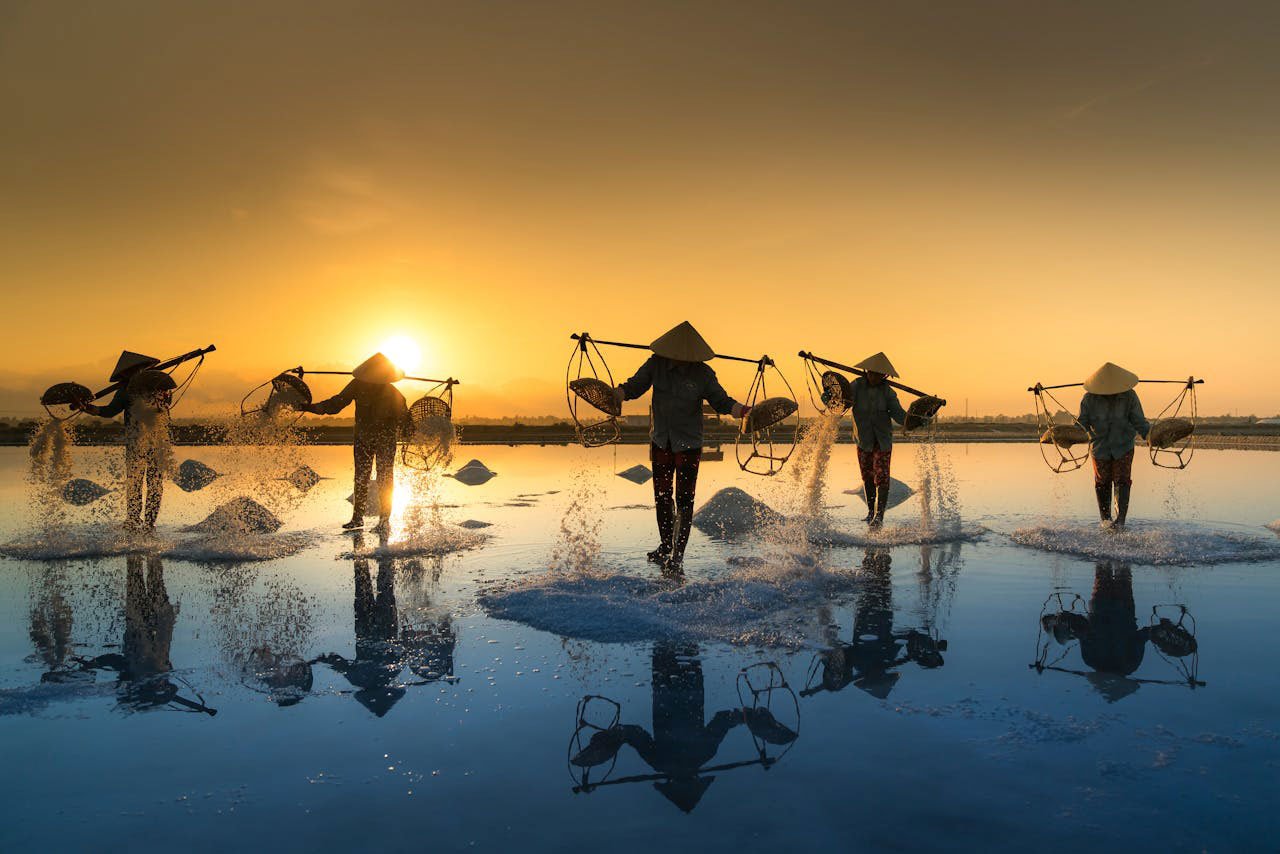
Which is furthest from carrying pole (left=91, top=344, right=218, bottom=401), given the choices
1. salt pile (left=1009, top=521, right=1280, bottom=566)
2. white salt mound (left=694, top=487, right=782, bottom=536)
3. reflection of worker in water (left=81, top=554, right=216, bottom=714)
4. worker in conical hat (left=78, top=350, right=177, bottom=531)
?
salt pile (left=1009, top=521, right=1280, bottom=566)

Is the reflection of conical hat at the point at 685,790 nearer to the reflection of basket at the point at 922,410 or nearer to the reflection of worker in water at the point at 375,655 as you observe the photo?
the reflection of worker in water at the point at 375,655

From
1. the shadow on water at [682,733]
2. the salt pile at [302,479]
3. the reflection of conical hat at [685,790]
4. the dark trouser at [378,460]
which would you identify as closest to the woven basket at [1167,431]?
the shadow on water at [682,733]

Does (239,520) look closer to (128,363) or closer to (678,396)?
(128,363)

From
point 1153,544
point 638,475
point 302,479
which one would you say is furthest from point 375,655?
point 638,475

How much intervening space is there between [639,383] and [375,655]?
3.85 meters

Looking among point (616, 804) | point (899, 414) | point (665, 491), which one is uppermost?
point (899, 414)

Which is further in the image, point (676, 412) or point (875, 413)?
point (875, 413)

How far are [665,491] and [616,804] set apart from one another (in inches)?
195

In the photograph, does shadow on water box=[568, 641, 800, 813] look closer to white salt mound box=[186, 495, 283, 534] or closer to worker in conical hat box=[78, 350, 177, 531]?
white salt mound box=[186, 495, 283, 534]

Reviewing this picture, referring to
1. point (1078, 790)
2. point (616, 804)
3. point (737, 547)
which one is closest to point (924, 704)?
point (1078, 790)

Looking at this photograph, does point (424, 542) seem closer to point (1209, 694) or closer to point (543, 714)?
point (543, 714)

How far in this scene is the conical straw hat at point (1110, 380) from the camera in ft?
34.7

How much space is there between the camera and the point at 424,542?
959 centimetres

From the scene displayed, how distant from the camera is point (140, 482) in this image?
10117 millimetres
